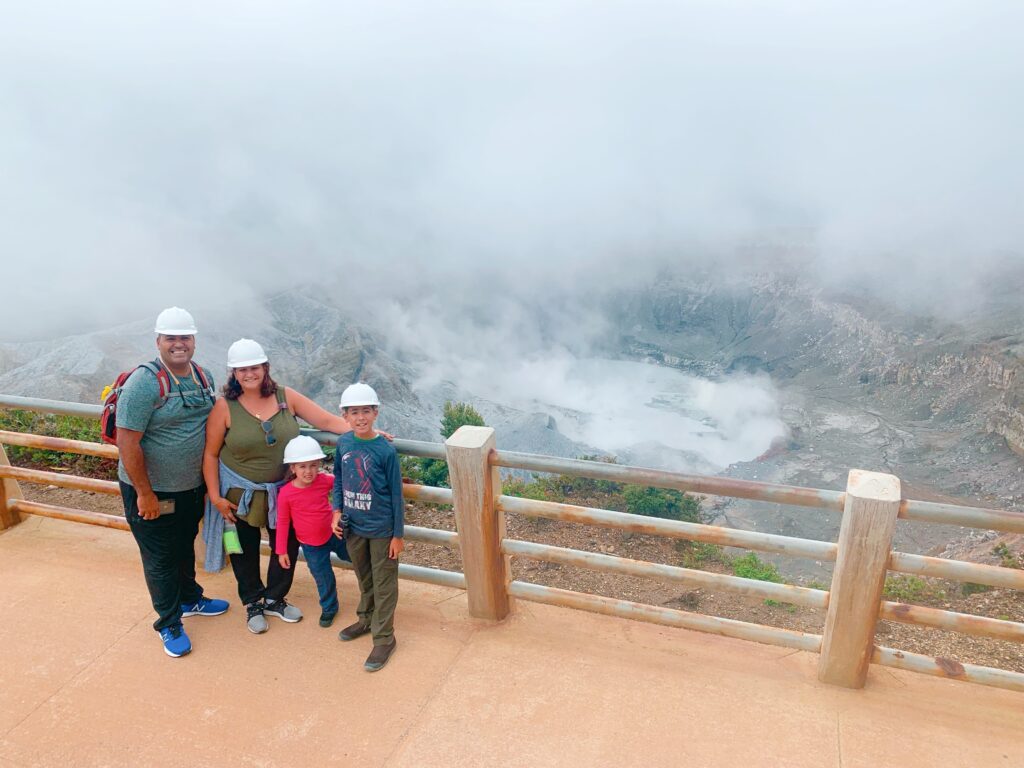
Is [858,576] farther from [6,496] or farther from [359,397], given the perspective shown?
[6,496]

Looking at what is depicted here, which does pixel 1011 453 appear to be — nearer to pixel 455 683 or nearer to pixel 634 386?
pixel 634 386

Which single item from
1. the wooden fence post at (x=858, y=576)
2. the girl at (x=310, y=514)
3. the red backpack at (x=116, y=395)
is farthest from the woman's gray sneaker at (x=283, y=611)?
the wooden fence post at (x=858, y=576)

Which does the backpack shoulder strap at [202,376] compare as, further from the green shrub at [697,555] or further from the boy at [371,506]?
the green shrub at [697,555]

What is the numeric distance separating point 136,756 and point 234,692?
1.67 ft

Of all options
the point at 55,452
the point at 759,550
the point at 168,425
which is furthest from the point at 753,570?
the point at 55,452

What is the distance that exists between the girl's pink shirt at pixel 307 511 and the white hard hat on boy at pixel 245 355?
0.76 metres

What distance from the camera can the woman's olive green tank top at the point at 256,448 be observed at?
3701 mm

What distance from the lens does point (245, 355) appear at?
3.61 meters

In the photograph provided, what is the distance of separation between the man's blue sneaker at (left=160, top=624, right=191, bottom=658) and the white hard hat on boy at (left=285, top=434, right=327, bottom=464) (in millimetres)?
1237

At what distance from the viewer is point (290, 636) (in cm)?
395

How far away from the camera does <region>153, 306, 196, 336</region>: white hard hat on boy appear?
3.42 m

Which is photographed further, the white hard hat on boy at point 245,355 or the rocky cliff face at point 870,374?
the rocky cliff face at point 870,374

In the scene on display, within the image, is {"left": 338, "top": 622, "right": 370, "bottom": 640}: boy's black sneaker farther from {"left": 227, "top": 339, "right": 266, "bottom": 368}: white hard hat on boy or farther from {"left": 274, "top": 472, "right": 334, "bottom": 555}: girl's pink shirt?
{"left": 227, "top": 339, "right": 266, "bottom": 368}: white hard hat on boy

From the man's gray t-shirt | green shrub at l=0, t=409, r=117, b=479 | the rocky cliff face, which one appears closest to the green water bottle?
the man's gray t-shirt
